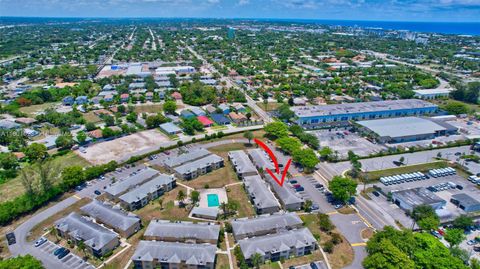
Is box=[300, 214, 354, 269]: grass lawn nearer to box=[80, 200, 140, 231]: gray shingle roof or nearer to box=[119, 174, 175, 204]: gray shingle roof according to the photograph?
box=[119, 174, 175, 204]: gray shingle roof

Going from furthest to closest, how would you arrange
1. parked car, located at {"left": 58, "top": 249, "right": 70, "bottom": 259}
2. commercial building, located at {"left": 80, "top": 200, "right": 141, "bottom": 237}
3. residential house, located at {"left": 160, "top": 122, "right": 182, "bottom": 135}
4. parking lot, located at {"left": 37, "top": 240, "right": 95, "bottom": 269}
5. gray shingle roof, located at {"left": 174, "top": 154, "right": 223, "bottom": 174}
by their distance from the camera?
1. residential house, located at {"left": 160, "top": 122, "right": 182, "bottom": 135}
2. gray shingle roof, located at {"left": 174, "top": 154, "right": 223, "bottom": 174}
3. commercial building, located at {"left": 80, "top": 200, "right": 141, "bottom": 237}
4. parked car, located at {"left": 58, "top": 249, "right": 70, "bottom": 259}
5. parking lot, located at {"left": 37, "top": 240, "right": 95, "bottom": 269}

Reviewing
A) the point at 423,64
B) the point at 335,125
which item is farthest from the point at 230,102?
the point at 423,64

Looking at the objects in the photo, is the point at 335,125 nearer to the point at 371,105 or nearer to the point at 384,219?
the point at 371,105

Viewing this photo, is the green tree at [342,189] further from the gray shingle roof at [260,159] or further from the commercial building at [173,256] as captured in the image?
the commercial building at [173,256]

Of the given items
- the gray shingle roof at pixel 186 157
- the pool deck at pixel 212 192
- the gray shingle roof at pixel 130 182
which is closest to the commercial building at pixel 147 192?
the gray shingle roof at pixel 130 182

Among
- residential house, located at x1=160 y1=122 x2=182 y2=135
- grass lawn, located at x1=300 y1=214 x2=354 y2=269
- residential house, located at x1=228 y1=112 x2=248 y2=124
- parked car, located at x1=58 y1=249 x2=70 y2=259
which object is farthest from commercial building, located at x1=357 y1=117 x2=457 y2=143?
parked car, located at x1=58 y1=249 x2=70 y2=259

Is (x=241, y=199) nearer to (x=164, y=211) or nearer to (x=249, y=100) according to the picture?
(x=164, y=211)
